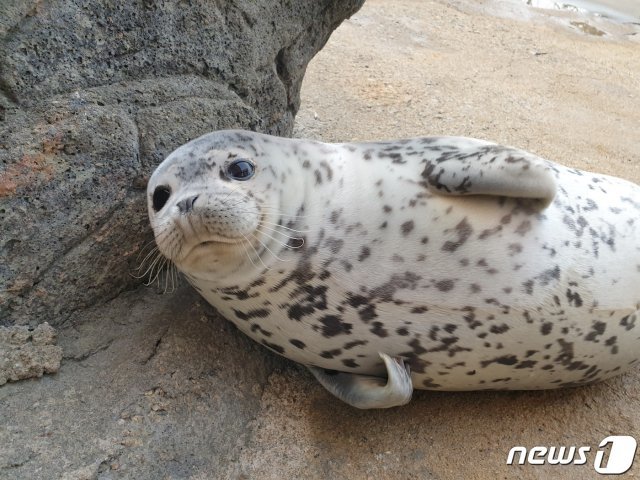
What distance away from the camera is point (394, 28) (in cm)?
584

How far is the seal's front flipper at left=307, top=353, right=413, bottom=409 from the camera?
7.03 feet

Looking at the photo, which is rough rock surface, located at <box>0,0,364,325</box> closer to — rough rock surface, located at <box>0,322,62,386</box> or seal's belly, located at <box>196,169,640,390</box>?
rough rock surface, located at <box>0,322,62,386</box>

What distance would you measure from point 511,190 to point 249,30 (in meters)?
1.25

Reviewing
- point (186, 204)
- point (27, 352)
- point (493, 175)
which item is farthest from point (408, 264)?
point (27, 352)

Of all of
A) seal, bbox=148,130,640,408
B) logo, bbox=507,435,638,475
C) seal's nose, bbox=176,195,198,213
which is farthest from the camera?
logo, bbox=507,435,638,475

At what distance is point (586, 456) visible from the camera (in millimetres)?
2373

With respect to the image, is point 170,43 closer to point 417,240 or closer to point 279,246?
point 279,246

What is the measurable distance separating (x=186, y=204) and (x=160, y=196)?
20 cm

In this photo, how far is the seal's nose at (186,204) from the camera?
205 cm

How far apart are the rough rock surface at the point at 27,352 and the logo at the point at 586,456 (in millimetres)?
1551

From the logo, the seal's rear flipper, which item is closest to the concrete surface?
the logo

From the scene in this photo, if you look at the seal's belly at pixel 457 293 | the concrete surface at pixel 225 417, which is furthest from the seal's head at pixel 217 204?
the concrete surface at pixel 225 417

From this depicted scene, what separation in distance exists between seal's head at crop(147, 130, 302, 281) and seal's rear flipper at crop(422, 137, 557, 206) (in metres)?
0.51

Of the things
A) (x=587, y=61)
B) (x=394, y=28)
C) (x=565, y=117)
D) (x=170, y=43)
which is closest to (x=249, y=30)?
(x=170, y=43)
